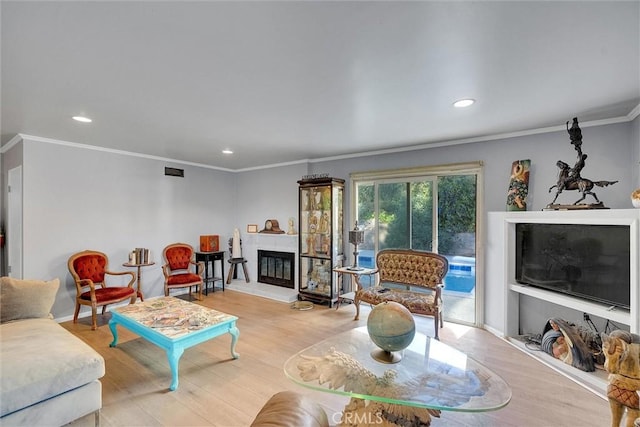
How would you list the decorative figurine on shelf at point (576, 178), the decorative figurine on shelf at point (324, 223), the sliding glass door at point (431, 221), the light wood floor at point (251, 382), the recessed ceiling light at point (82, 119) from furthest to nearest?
the decorative figurine on shelf at point (324, 223)
the sliding glass door at point (431, 221)
the recessed ceiling light at point (82, 119)
the decorative figurine on shelf at point (576, 178)
the light wood floor at point (251, 382)

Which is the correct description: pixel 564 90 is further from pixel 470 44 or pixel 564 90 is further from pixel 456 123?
pixel 470 44

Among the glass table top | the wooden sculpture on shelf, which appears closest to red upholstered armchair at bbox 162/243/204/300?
the glass table top

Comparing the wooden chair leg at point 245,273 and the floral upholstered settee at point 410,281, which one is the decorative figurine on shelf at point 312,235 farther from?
the wooden chair leg at point 245,273

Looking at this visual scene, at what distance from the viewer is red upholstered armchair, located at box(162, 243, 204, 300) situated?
4578 mm

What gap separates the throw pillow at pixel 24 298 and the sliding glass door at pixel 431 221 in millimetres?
3918

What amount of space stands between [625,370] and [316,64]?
8.00ft

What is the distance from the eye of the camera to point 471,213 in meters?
3.83

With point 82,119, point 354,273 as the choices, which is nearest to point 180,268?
point 82,119

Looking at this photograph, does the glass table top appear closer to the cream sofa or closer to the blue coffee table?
the blue coffee table

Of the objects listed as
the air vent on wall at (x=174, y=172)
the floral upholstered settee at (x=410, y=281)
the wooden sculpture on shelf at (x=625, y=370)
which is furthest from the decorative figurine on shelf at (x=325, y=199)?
the wooden sculpture on shelf at (x=625, y=370)

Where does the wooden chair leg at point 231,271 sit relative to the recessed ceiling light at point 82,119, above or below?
below

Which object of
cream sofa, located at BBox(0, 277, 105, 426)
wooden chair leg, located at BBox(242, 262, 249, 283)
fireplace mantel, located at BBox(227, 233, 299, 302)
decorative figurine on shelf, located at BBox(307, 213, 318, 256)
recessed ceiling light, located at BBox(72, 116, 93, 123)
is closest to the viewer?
cream sofa, located at BBox(0, 277, 105, 426)

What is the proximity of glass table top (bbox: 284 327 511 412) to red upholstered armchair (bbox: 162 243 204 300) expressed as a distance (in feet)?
10.8

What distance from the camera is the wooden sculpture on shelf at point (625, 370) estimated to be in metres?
1.44
